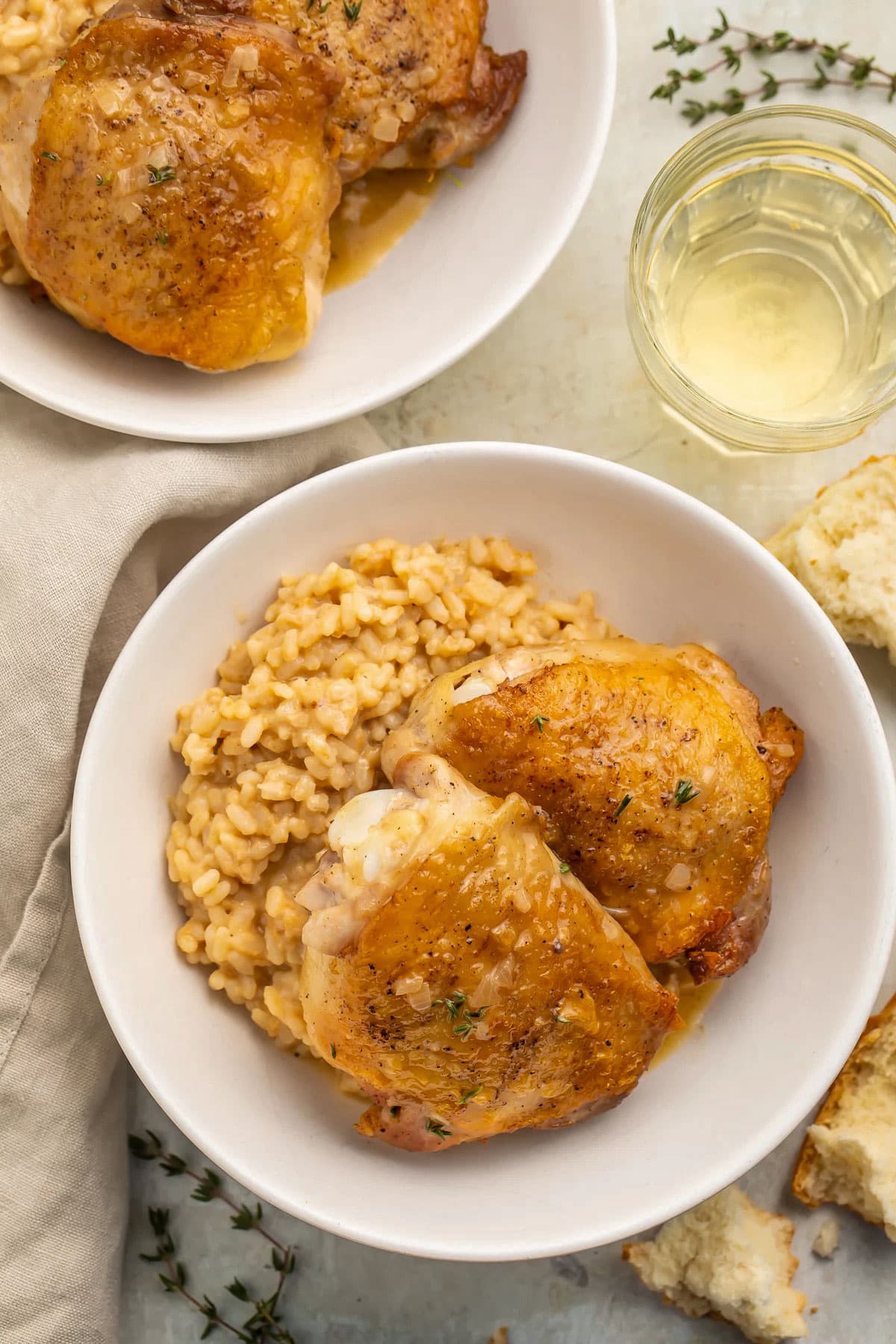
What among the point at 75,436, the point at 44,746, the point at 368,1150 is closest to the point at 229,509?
the point at 75,436

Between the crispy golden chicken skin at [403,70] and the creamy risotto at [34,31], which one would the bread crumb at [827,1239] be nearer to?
the crispy golden chicken skin at [403,70]

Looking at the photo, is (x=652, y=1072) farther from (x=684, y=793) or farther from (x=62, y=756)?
(x=62, y=756)

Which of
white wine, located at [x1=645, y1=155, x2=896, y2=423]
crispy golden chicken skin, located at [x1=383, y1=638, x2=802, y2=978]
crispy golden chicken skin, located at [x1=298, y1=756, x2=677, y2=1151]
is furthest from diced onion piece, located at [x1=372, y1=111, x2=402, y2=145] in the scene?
crispy golden chicken skin, located at [x1=298, y1=756, x2=677, y2=1151]

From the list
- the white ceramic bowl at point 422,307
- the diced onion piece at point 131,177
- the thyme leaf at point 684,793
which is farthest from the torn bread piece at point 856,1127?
the diced onion piece at point 131,177

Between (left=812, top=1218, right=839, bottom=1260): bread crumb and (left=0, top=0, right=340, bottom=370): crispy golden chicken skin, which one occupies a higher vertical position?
(left=0, top=0, right=340, bottom=370): crispy golden chicken skin

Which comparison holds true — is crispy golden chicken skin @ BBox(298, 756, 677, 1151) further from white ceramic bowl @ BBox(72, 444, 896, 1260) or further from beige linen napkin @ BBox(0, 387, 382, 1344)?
beige linen napkin @ BBox(0, 387, 382, 1344)
